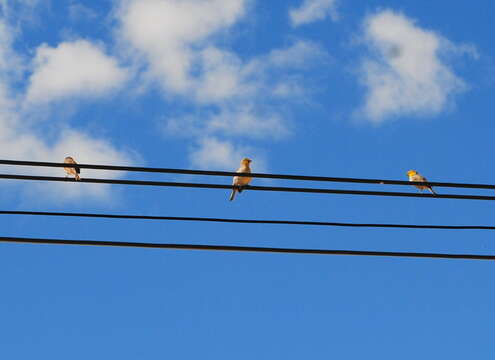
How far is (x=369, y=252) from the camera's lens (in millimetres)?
7609

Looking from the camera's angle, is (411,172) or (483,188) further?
(411,172)

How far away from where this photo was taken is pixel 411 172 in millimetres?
19812

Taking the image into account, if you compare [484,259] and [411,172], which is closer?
[484,259]

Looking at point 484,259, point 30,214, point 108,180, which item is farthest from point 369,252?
point 30,214

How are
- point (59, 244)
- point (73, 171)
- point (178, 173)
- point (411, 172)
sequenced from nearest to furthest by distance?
1. point (59, 244)
2. point (178, 173)
3. point (73, 171)
4. point (411, 172)

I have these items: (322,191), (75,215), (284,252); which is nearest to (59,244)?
(75,215)

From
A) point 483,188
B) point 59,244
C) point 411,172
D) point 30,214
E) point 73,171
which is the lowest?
point 59,244

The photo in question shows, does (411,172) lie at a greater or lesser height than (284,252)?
greater

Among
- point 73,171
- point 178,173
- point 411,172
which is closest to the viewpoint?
point 178,173

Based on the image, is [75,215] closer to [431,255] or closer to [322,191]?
[322,191]

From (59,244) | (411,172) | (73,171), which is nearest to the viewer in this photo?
(59,244)

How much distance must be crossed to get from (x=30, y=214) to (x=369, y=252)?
3.11m

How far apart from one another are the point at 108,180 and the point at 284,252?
5.47ft

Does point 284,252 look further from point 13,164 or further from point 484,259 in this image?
point 13,164
